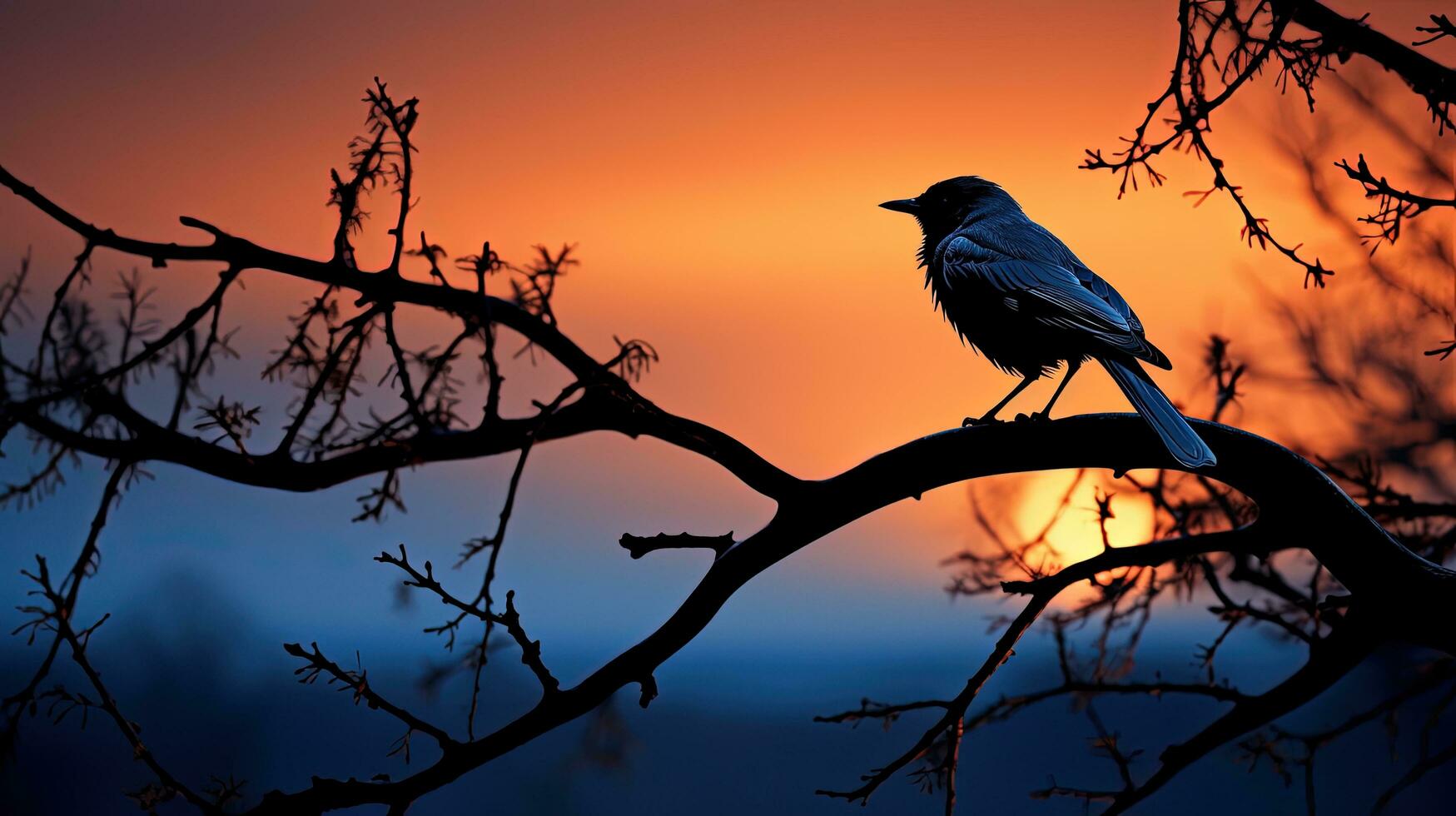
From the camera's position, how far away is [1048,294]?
3025 mm

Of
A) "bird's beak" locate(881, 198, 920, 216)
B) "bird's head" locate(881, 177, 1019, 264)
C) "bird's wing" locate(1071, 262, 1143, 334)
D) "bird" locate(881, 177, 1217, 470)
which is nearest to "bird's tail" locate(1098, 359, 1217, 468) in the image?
"bird" locate(881, 177, 1217, 470)

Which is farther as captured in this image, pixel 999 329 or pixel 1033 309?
pixel 999 329

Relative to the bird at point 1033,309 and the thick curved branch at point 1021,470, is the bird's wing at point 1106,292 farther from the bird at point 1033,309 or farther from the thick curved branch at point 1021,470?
the thick curved branch at point 1021,470

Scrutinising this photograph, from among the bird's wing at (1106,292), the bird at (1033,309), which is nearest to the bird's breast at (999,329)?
the bird at (1033,309)

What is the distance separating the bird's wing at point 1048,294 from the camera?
2811 mm

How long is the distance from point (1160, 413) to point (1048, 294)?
1.79 ft

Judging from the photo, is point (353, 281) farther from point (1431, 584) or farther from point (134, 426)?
point (1431, 584)

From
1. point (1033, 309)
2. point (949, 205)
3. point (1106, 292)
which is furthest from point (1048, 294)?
point (949, 205)

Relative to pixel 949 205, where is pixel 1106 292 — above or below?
below

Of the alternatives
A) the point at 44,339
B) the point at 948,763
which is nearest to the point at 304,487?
the point at 44,339

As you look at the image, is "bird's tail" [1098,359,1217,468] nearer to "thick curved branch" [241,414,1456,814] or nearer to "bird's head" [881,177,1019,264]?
"thick curved branch" [241,414,1456,814]

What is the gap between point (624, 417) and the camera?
127 inches

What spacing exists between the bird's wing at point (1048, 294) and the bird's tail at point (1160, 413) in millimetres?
54

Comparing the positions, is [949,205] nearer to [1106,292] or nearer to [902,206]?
[902,206]
